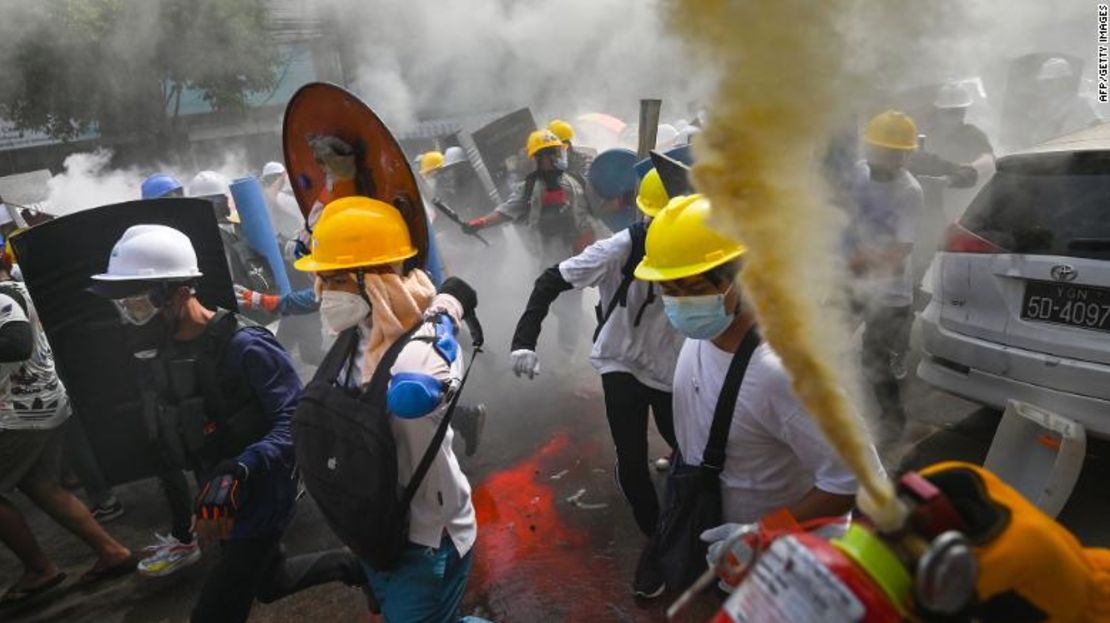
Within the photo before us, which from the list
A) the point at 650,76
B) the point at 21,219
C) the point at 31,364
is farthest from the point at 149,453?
the point at 650,76

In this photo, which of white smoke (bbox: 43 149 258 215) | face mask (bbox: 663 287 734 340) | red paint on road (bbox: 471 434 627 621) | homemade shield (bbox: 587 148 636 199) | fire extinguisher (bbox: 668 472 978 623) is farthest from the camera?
white smoke (bbox: 43 149 258 215)

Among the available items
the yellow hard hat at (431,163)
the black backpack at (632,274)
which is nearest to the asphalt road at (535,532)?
the black backpack at (632,274)

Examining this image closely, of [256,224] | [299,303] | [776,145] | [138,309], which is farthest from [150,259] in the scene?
[256,224]

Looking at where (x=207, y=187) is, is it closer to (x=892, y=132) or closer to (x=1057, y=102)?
(x=892, y=132)

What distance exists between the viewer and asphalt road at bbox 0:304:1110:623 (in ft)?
10.4

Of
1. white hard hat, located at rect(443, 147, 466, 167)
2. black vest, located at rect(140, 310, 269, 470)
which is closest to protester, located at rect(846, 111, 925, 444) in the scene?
black vest, located at rect(140, 310, 269, 470)

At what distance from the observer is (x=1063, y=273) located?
298cm

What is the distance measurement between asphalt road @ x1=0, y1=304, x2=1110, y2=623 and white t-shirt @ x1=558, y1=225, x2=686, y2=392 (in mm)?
1014

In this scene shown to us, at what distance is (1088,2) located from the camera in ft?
19.0

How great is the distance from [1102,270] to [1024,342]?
0.49m

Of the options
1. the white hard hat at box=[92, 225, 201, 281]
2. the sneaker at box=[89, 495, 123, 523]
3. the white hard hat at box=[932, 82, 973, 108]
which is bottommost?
the sneaker at box=[89, 495, 123, 523]

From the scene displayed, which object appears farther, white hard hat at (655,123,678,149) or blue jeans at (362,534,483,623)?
white hard hat at (655,123,678,149)

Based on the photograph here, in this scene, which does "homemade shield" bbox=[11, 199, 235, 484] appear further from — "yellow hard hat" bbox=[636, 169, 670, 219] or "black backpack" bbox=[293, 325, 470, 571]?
"yellow hard hat" bbox=[636, 169, 670, 219]

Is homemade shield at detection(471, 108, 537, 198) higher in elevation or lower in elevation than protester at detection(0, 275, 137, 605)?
higher
